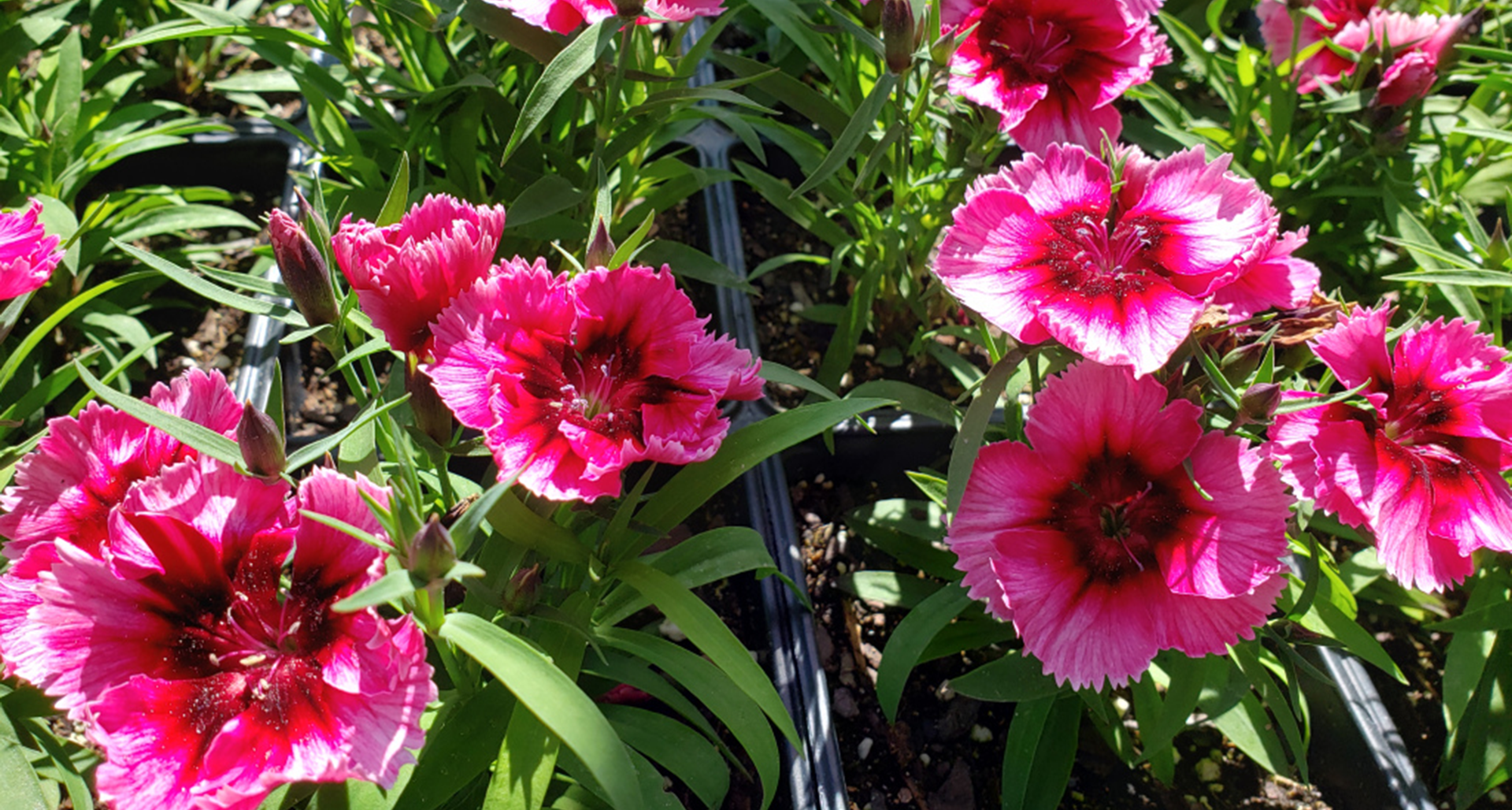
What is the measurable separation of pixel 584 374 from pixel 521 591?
21 cm

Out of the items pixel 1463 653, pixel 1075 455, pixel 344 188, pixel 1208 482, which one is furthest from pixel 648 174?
pixel 1463 653

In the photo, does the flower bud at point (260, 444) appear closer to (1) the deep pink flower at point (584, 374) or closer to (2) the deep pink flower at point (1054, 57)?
(1) the deep pink flower at point (584, 374)

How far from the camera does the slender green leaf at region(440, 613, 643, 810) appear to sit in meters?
0.74

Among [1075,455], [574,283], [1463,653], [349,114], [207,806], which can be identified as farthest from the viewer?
[349,114]

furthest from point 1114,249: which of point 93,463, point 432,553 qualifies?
point 93,463

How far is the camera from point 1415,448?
38.1 inches

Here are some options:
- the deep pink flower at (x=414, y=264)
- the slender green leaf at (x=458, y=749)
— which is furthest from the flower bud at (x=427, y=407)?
the slender green leaf at (x=458, y=749)

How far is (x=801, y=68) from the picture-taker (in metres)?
1.92

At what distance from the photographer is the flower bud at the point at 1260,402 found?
2.93ft

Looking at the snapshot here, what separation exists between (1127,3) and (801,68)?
2.56 ft

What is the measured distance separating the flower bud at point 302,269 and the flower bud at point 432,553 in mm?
278

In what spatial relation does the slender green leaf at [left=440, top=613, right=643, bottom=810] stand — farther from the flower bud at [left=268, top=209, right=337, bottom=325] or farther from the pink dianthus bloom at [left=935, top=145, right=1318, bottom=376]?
the pink dianthus bloom at [left=935, top=145, right=1318, bottom=376]

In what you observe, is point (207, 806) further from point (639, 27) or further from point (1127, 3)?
point (1127, 3)

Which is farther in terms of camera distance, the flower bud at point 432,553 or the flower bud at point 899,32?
the flower bud at point 899,32
